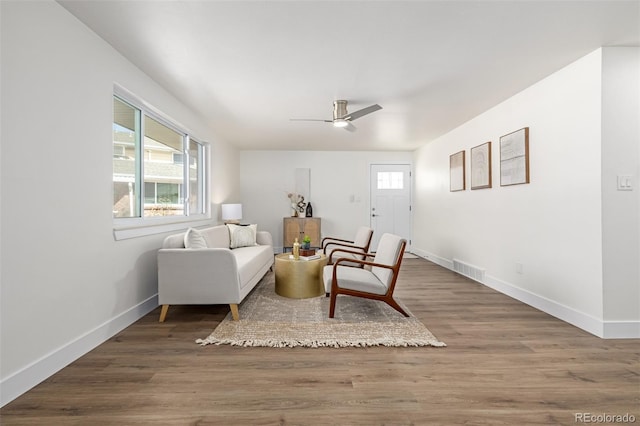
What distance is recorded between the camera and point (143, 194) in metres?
3.25

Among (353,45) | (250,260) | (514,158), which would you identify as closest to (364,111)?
(353,45)

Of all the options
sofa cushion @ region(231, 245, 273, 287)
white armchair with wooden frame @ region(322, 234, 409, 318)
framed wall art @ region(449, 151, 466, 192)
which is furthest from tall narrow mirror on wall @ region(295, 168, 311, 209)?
white armchair with wooden frame @ region(322, 234, 409, 318)

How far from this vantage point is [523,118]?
352 centimetres

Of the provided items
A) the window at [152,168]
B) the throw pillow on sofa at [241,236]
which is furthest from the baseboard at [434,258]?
the window at [152,168]

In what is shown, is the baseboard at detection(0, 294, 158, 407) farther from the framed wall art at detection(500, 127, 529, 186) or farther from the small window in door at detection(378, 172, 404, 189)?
the small window in door at detection(378, 172, 404, 189)

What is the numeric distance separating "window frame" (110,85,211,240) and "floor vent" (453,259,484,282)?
415cm

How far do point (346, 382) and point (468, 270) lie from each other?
11.4ft

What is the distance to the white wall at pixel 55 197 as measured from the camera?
67.9 inches

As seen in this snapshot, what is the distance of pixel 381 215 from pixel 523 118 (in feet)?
13.3

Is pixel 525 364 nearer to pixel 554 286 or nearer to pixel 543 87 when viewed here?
pixel 554 286

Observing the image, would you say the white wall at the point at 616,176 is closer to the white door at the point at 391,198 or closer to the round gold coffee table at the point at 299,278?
the round gold coffee table at the point at 299,278

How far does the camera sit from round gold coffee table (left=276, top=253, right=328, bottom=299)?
3646 millimetres

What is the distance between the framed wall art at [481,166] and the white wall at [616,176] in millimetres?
1552

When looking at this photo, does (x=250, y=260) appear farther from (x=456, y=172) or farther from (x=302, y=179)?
(x=302, y=179)
